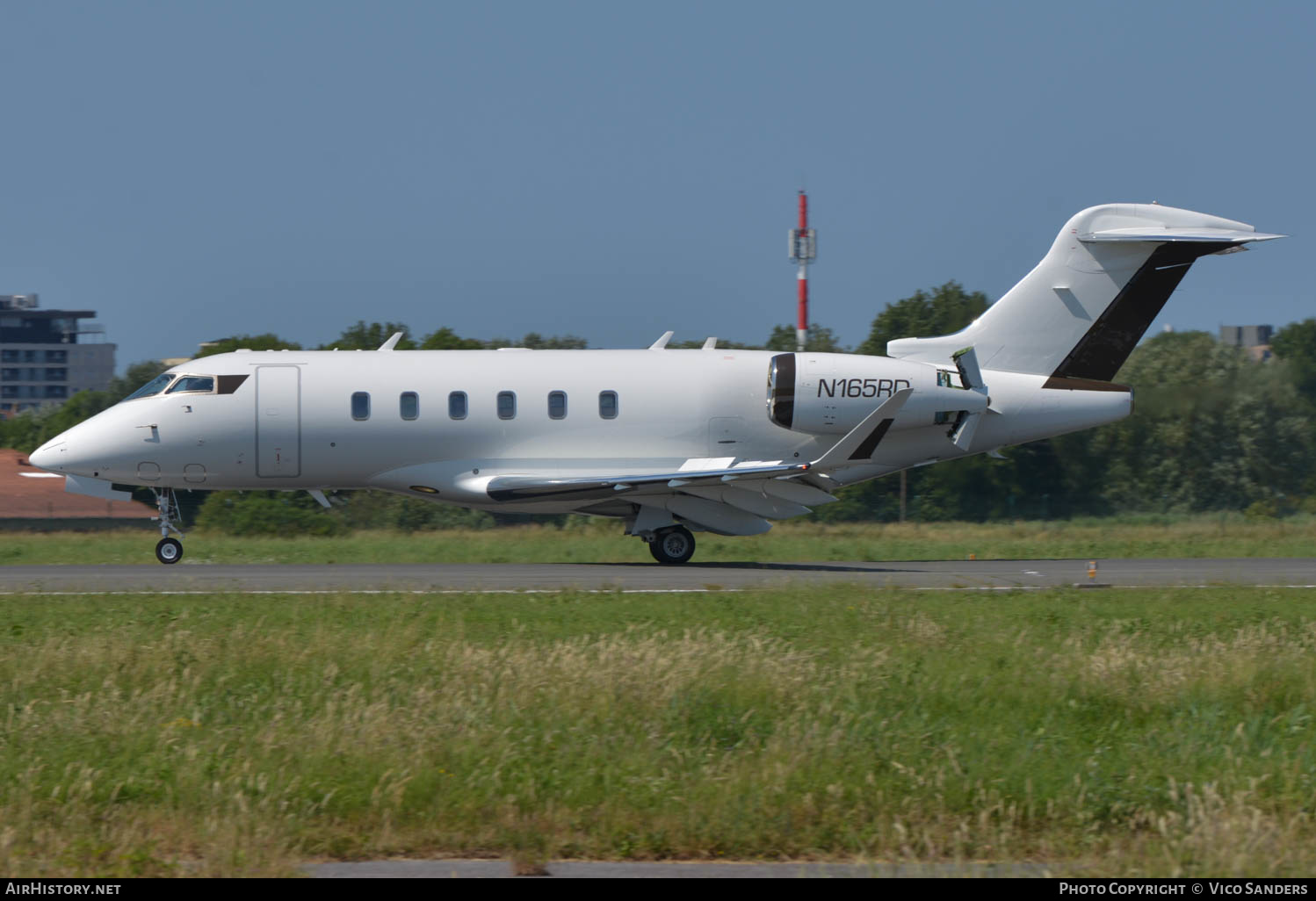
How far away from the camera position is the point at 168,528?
77.3 feet

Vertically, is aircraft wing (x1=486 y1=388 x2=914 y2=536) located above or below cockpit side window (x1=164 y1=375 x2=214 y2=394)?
below

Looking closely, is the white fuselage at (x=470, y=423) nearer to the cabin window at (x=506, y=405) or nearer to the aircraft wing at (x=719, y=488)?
the cabin window at (x=506, y=405)

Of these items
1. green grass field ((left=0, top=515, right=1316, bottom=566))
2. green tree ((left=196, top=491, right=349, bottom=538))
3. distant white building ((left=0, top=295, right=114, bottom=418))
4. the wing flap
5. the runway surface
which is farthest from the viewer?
distant white building ((left=0, top=295, right=114, bottom=418))

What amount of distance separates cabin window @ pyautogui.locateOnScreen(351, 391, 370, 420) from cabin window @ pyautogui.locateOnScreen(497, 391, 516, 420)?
7.11ft

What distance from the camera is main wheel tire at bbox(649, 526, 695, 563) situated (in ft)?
76.0

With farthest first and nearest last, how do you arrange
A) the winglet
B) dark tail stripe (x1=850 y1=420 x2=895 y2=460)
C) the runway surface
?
dark tail stripe (x1=850 y1=420 x2=895 y2=460), the winglet, the runway surface

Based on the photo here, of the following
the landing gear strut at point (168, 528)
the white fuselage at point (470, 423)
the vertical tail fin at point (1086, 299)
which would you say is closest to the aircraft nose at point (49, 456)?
the white fuselage at point (470, 423)

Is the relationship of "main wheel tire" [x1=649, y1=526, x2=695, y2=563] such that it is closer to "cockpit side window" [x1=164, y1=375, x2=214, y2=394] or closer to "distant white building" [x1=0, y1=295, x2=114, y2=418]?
"cockpit side window" [x1=164, y1=375, x2=214, y2=394]

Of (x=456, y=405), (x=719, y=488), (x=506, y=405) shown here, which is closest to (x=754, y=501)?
(x=719, y=488)

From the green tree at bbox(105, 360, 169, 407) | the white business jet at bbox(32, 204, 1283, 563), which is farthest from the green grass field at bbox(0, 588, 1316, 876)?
the green tree at bbox(105, 360, 169, 407)

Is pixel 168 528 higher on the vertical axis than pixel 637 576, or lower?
higher

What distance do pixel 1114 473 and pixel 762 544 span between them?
16130 millimetres

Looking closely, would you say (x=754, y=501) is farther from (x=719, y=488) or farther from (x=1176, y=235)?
(x=1176, y=235)
